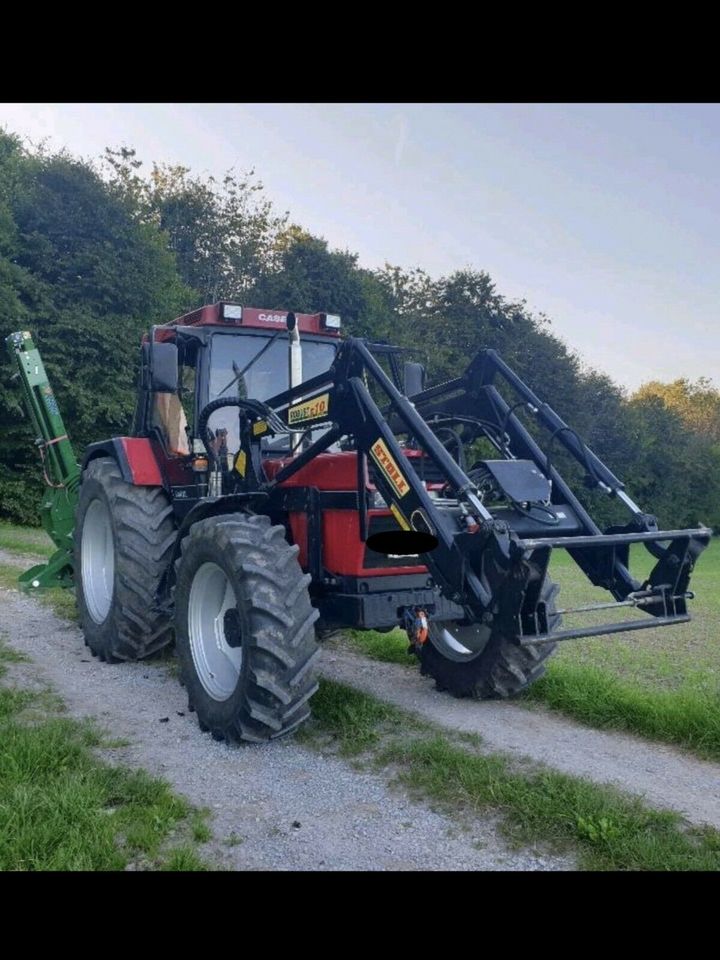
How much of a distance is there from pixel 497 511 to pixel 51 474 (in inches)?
223

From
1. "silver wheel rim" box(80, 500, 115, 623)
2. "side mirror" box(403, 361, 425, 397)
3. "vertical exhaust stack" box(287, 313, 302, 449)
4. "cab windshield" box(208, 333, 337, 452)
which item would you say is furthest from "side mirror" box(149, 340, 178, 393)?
"silver wheel rim" box(80, 500, 115, 623)

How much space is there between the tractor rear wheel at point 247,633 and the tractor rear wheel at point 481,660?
148 cm

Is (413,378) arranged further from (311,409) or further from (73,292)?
(73,292)

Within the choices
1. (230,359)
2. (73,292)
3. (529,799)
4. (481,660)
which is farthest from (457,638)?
(73,292)

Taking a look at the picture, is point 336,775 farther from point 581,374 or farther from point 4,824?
point 581,374

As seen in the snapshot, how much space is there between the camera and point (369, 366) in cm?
478

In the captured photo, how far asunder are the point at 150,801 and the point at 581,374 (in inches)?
1001

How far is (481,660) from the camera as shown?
217 inches

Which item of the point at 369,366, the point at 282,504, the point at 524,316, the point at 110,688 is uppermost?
the point at 524,316

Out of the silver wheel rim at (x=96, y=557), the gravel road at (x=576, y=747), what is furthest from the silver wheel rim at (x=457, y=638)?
the silver wheel rim at (x=96, y=557)

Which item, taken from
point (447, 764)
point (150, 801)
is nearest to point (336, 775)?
point (447, 764)

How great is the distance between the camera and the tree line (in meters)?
19.1

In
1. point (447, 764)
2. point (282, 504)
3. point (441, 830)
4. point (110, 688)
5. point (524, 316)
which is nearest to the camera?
point (441, 830)

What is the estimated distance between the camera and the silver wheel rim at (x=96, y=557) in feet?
23.3
